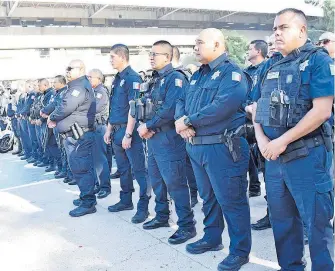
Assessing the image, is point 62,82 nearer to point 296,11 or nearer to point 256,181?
point 256,181

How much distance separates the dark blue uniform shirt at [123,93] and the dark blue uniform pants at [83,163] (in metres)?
0.44

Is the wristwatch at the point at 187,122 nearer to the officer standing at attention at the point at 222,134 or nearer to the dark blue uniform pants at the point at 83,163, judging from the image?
the officer standing at attention at the point at 222,134

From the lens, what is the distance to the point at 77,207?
181 inches

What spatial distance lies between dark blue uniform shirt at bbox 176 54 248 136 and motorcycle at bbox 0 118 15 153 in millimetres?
7934

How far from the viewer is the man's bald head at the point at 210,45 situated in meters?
3.02

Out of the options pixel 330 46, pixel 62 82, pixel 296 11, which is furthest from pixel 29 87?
pixel 296 11

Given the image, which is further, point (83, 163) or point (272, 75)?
point (83, 163)

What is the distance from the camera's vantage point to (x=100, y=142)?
5.81 metres

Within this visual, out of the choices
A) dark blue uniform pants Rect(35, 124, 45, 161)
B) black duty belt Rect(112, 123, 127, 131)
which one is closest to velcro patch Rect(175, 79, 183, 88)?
black duty belt Rect(112, 123, 127, 131)

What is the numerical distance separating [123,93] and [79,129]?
0.71 metres

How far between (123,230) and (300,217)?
1957mm

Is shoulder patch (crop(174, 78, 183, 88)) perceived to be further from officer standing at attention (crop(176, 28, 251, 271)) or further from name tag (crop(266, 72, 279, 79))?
name tag (crop(266, 72, 279, 79))

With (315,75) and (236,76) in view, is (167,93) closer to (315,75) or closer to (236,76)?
(236,76)

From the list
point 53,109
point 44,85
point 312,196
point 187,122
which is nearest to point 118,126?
point 187,122
